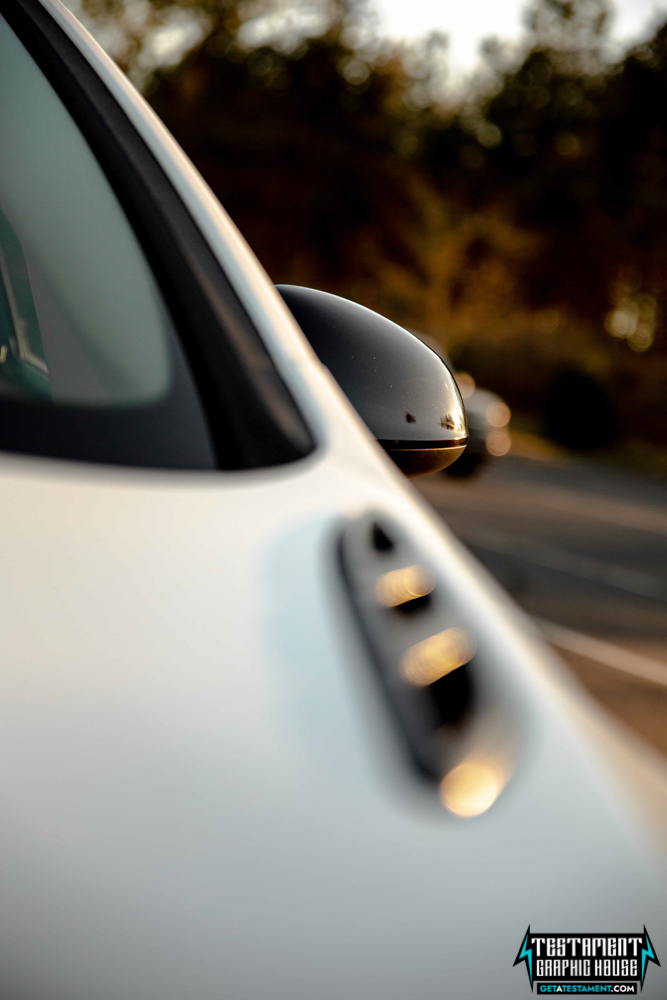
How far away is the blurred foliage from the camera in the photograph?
23.2 m

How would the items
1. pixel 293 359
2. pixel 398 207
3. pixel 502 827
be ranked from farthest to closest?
pixel 398 207 → pixel 293 359 → pixel 502 827

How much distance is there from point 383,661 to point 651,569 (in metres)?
9.81

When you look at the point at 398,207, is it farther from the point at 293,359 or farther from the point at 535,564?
the point at 293,359

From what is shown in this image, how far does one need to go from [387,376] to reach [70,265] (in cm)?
46

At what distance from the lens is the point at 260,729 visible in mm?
683

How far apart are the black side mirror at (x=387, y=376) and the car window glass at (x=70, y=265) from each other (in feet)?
1.21

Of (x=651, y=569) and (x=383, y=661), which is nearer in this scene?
(x=383, y=661)

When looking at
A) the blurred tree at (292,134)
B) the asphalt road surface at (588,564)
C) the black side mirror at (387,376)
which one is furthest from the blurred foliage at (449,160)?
the black side mirror at (387,376)

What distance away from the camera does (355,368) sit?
123cm

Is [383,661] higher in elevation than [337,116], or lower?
lower

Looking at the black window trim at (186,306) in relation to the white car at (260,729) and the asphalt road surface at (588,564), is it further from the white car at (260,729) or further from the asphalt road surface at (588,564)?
the asphalt road surface at (588,564)

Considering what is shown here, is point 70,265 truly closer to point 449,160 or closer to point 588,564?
point 588,564

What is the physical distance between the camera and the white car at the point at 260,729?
2.13 ft

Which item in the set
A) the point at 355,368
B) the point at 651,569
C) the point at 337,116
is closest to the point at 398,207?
the point at 337,116
